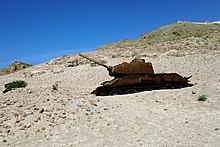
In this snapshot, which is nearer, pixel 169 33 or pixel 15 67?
pixel 15 67

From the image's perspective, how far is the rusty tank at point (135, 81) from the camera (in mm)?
18344

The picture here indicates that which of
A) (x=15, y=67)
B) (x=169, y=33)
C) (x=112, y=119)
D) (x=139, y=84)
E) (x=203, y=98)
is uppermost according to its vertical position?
(x=169, y=33)

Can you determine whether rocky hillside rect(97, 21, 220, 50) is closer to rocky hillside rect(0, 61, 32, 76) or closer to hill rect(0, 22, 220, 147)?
rocky hillside rect(0, 61, 32, 76)

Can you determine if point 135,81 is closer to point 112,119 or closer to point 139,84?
point 139,84

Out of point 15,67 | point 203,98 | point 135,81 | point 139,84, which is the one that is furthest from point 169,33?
point 203,98

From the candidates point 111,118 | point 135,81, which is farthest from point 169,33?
point 111,118

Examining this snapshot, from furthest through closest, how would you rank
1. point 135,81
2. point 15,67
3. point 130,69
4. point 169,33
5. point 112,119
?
point 169,33, point 15,67, point 130,69, point 135,81, point 112,119

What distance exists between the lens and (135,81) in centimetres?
1880

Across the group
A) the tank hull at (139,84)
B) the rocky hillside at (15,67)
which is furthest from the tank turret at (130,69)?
the rocky hillside at (15,67)

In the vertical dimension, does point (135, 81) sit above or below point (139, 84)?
above

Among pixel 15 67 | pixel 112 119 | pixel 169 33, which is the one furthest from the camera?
pixel 169 33

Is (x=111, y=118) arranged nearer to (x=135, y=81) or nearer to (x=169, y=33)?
(x=135, y=81)

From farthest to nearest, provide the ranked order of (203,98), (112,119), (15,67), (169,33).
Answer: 1. (169,33)
2. (15,67)
3. (203,98)
4. (112,119)

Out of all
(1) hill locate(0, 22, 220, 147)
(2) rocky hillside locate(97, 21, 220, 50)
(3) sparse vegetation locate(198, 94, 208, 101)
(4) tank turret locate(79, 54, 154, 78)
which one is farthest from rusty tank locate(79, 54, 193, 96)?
(2) rocky hillside locate(97, 21, 220, 50)
